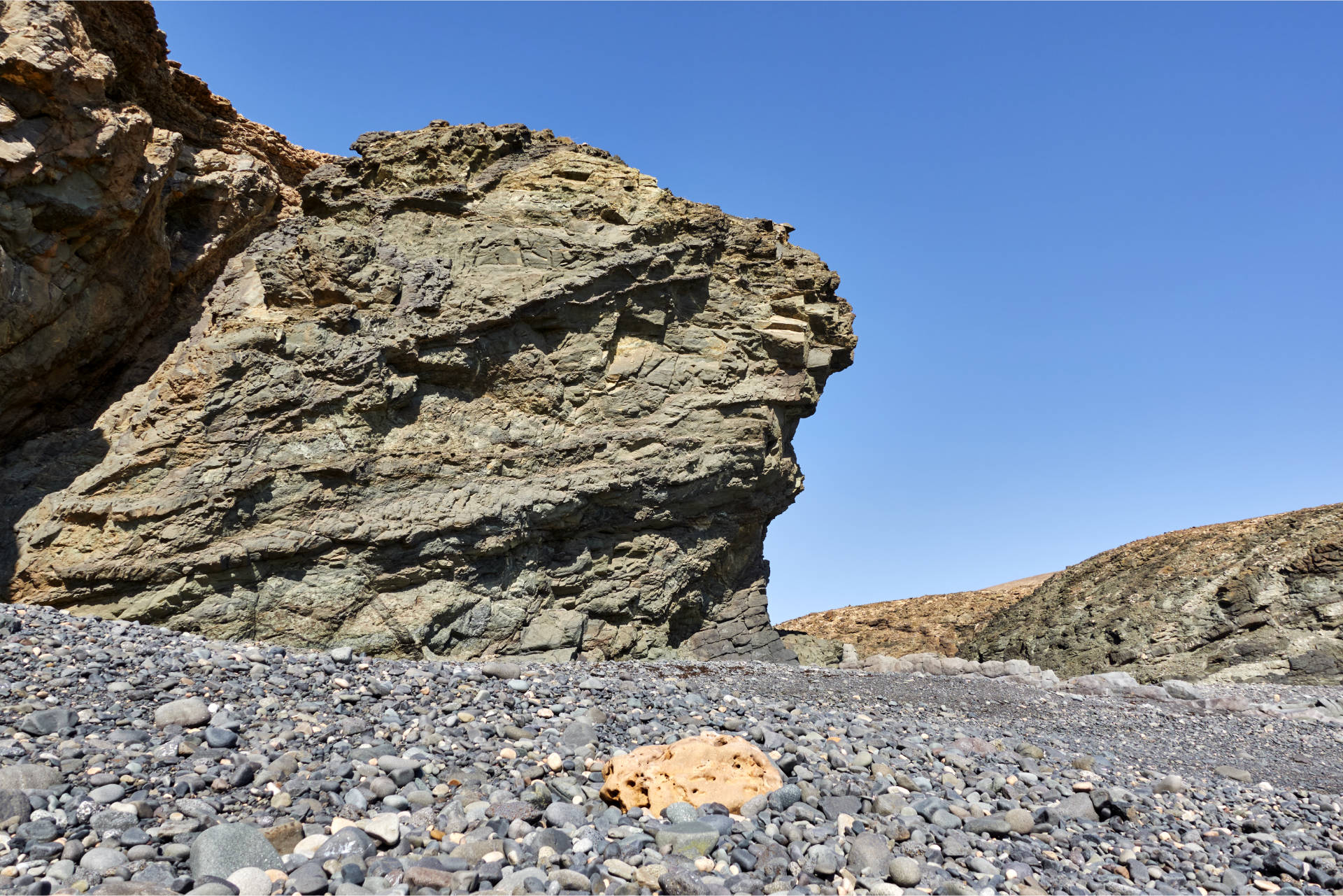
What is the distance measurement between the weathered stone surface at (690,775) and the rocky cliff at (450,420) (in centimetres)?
805

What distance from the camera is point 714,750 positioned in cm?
634

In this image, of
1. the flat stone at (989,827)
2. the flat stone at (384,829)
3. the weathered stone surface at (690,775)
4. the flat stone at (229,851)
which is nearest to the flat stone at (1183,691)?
the flat stone at (989,827)

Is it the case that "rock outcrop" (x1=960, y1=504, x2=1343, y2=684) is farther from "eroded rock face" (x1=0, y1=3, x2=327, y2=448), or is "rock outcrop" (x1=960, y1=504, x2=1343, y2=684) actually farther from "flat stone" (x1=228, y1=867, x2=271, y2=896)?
"eroded rock face" (x1=0, y1=3, x2=327, y2=448)

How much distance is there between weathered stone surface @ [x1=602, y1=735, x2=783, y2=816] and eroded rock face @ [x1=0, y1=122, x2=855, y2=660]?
806 cm

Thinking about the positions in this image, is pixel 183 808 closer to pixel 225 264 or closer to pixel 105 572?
pixel 105 572

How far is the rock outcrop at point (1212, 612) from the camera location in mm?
17219

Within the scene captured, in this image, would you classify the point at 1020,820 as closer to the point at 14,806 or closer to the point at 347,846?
the point at 347,846

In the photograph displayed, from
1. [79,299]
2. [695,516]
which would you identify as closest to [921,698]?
[695,516]

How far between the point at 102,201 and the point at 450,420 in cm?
603

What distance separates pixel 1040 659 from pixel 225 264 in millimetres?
20718

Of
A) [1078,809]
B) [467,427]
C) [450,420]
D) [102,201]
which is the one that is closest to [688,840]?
[1078,809]

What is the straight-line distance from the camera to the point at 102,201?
11.9 meters

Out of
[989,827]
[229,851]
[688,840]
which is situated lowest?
[989,827]

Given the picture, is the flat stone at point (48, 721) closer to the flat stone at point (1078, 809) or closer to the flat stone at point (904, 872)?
the flat stone at point (904, 872)
